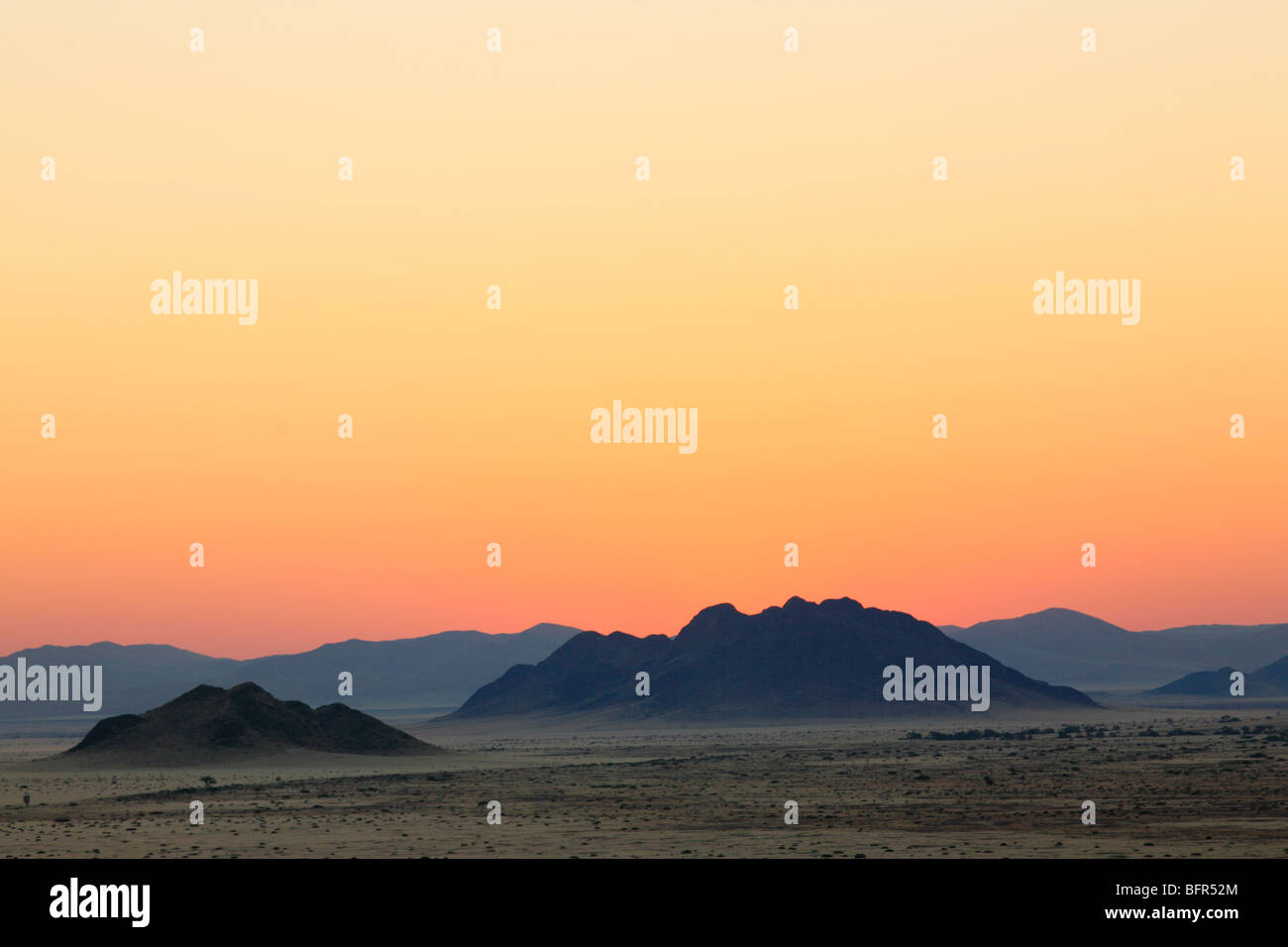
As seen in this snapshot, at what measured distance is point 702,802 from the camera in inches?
2458

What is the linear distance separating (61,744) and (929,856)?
6464 inches

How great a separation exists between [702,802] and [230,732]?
67.1 metres

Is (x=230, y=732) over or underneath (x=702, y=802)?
underneath

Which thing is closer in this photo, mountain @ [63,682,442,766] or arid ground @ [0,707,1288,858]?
arid ground @ [0,707,1288,858]

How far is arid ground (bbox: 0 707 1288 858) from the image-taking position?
1763 inches

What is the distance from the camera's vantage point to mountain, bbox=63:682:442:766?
113 meters

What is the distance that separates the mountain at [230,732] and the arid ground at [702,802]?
4.73 m

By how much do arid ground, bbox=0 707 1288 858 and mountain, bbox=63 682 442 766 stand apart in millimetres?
4731

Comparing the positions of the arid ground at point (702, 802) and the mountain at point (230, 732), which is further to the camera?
the mountain at point (230, 732)

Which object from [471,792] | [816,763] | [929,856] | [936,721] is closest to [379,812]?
[471,792]

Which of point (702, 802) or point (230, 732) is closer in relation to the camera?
point (702, 802)

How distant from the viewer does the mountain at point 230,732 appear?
113 m

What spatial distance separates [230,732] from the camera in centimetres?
11675
